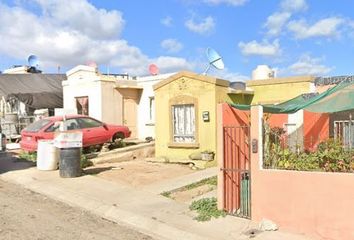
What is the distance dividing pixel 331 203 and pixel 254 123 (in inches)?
80.1

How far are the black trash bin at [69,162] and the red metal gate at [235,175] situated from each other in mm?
5829

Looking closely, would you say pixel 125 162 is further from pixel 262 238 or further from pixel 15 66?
pixel 15 66

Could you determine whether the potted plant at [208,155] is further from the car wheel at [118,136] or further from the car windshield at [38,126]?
the car windshield at [38,126]

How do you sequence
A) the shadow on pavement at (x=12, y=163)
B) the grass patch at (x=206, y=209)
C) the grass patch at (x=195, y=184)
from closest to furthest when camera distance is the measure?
the grass patch at (x=206, y=209) → the grass patch at (x=195, y=184) → the shadow on pavement at (x=12, y=163)

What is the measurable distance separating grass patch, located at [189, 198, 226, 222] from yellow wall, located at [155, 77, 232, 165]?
5.50 meters

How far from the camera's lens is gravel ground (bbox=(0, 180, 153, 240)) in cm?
824

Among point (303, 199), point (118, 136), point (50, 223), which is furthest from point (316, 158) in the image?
point (118, 136)

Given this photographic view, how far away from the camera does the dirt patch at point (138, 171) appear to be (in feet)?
44.1

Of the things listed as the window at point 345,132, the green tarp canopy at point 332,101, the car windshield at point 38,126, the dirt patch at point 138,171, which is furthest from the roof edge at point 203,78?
the green tarp canopy at point 332,101

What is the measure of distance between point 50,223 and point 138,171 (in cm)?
578

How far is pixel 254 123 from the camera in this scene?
29.5 ft

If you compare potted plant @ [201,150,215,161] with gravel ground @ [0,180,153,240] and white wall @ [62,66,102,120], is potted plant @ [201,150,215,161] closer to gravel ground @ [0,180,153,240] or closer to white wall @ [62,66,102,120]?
gravel ground @ [0,180,153,240]

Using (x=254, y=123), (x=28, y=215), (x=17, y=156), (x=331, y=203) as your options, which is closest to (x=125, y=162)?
(x=17, y=156)

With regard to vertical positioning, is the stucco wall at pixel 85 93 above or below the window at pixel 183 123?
above
